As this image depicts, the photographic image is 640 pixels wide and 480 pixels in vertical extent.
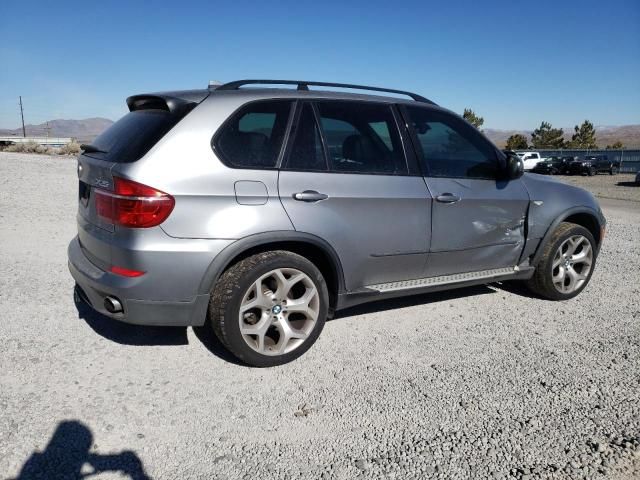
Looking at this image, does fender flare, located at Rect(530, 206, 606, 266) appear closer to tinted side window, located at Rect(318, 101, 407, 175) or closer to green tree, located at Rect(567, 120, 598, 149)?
tinted side window, located at Rect(318, 101, 407, 175)

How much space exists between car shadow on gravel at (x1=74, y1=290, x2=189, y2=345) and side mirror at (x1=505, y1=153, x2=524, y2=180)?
2.95m

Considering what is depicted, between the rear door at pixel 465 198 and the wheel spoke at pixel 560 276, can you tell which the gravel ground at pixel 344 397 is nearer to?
the wheel spoke at pixel 560 276

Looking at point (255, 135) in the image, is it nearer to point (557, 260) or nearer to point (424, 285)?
point (424, 285)

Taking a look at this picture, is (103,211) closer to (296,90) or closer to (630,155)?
(296,90)

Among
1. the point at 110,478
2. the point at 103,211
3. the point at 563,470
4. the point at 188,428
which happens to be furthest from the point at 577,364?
the point at 103,211

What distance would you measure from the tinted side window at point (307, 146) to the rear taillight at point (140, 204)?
0.84m

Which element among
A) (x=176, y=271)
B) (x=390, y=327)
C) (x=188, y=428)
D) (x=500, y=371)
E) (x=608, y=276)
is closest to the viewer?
(x=188, y=428)

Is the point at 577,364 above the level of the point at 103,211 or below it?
below

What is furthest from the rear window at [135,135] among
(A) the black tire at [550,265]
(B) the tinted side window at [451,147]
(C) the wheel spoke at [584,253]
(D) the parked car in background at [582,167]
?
(D) the parked car in background at [582,167]

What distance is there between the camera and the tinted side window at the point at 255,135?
301 centimetres

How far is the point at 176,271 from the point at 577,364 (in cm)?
277

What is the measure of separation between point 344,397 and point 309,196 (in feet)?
4.16

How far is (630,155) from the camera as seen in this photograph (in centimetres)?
→ 3803

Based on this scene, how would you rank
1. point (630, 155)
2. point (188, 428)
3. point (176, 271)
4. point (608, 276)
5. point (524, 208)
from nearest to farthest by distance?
point (188, 428)
point (176, 271)
point (524, 208)
point (608, 276)
point (630, 155)
